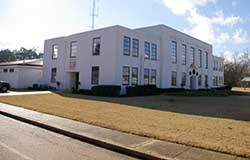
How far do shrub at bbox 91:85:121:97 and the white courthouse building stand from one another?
5.01ft

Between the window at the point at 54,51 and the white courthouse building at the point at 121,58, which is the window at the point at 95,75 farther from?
the window at the point at 54,51

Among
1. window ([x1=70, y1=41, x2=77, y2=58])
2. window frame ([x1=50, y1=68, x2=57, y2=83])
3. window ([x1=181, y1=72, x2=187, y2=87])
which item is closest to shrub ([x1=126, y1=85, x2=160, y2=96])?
window ([x1=70, y1=41, x2=77, y2=58])

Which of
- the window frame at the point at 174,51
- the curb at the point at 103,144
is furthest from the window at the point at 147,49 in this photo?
the curb at the point at 103,144

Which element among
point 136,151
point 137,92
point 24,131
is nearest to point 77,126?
point 24,131

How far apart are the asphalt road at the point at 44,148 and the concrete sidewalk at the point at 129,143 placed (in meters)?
0.25

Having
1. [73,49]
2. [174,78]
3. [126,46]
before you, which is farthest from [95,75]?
[174,78]

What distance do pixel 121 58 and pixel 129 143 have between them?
21354 mm

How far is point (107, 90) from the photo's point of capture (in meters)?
26.5

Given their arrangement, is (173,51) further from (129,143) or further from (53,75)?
(129,143)

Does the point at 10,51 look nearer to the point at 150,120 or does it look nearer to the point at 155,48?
the point at 155,48

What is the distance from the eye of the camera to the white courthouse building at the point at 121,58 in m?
28.6

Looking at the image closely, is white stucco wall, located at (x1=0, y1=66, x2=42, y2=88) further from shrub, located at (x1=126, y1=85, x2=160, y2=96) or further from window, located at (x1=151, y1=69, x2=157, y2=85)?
shrub, located at (x1=126, y1=85, x2=160, y2=96)

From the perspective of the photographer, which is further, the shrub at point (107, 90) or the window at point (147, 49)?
the window at point (147, 49)

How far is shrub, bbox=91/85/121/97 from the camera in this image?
26203 millimetres
